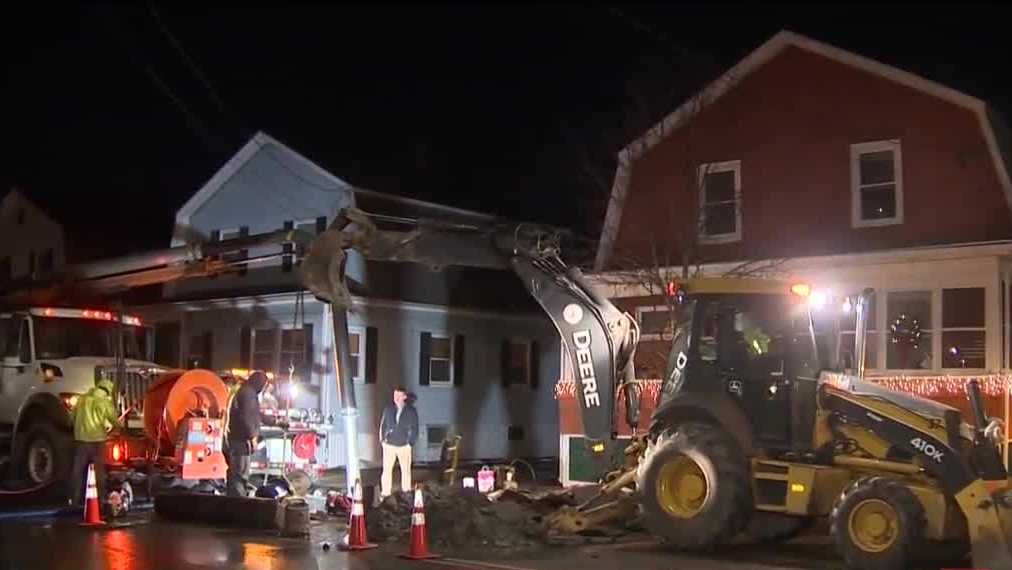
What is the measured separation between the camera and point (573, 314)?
13898 millimetres

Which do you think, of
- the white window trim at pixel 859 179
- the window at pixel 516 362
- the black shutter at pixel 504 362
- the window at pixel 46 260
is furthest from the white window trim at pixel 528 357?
the window at pixel 46 260

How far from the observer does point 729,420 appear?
12914 mm

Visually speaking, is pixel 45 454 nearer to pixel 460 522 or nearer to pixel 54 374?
pixel 54 374

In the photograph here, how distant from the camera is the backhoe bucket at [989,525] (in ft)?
36.0

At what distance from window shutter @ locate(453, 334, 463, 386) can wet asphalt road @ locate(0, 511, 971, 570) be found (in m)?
14.7

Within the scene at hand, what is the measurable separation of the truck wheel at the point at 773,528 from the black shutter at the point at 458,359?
1587cm

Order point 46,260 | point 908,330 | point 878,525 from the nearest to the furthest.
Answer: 1. point 878,525
2. point 908,330
3. point 46,260

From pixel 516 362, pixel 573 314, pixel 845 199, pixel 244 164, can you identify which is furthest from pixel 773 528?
pixel 244 164

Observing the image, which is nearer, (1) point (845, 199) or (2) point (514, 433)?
(1) point (845, 199)

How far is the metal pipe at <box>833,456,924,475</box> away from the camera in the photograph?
11867 mm

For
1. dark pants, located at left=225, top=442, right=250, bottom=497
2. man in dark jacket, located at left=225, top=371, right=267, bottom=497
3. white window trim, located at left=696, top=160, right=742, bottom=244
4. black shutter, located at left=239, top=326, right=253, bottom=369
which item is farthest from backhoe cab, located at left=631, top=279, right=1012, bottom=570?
black shutter, located at left=239, top=326, right=253, bottom=369

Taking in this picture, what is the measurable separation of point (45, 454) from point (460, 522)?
26.8 ft

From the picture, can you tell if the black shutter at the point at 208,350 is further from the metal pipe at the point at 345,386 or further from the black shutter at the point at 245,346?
the metal pipe at the point at 345,386

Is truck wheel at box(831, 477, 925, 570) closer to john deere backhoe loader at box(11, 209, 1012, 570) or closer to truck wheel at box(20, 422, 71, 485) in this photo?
john deere backhoe loader at box(11, 209, 1012, 570)
